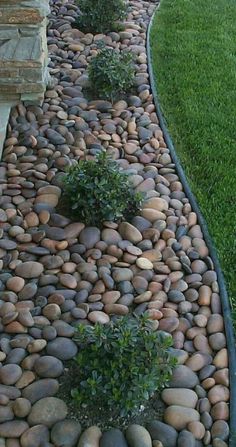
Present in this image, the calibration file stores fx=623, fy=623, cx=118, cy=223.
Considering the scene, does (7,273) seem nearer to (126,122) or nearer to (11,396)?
(11,396)

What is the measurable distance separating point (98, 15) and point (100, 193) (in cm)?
218

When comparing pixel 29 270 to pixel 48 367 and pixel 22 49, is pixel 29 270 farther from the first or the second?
pixel 22 49

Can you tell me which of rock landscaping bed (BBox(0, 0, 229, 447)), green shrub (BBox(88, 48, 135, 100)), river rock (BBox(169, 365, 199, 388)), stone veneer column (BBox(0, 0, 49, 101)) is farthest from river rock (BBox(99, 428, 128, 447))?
green shrub (BBox(88, 48, 135, 100))

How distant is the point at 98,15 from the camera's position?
13.9 ft

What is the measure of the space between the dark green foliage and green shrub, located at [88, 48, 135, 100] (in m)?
0.95

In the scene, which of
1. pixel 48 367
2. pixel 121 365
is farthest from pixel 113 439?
pixel 48 367

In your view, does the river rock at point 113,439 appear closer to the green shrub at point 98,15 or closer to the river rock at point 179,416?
the river rock at point 179,416

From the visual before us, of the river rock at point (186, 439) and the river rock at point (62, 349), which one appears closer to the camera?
the river rock at point (186, 439)

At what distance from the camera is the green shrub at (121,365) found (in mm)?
1794

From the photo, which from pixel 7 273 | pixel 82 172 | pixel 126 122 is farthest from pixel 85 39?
pixel 7 273

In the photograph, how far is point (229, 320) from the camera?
2207 mm

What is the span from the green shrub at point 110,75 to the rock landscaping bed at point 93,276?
0.08 meters

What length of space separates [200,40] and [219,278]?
8.07 ft

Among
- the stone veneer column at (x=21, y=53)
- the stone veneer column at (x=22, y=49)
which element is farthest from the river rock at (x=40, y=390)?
the stone veneer column at (x=22, y=49)
